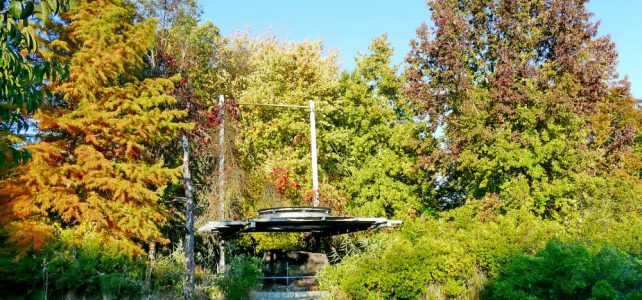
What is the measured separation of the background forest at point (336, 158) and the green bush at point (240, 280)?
0.15 feet

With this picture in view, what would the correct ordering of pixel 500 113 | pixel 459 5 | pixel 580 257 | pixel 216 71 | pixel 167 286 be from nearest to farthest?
pixel 580 257, pixel 167 286, pixel 500 113, pixel 459 5, pixel 216 71

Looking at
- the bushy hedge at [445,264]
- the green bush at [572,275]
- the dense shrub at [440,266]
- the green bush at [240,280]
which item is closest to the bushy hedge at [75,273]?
the green bush at [240,280]

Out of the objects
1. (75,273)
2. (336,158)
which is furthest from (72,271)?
(336,158)

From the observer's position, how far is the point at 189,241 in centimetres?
1481

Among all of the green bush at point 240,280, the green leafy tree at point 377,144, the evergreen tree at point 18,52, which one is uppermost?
the green leafy tree at point 377,144

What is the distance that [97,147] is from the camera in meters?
13.6

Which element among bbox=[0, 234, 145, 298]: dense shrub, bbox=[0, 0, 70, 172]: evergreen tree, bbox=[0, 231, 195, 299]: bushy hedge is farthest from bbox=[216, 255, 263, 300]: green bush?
bbox=[0, 0, 70, 172]: evergreen tree

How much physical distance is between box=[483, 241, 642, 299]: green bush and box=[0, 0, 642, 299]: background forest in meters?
0.03

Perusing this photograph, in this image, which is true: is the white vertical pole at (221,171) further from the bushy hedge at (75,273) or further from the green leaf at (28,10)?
the green leaf at (28,10)

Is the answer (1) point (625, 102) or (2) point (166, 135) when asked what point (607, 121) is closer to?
(1) point (625, 102)

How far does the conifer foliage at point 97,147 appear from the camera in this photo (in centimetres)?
1244

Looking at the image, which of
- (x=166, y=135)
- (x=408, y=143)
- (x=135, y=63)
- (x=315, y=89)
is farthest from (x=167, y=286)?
(x=315, y=89)

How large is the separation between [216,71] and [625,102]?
19791mm

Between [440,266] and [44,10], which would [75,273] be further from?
[44,10]
